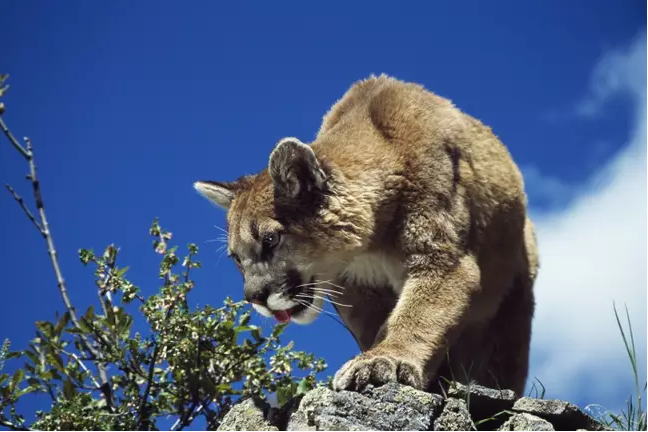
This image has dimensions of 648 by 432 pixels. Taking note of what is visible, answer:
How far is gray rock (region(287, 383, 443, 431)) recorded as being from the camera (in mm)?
6074

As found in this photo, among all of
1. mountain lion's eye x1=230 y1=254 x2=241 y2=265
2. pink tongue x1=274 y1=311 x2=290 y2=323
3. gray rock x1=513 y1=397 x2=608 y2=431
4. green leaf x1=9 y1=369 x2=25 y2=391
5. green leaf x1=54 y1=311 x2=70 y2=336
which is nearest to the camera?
gray rock x1=513 y1=397 x2=608 y2=431

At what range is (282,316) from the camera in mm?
7973

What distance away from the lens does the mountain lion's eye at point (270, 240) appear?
310 inches

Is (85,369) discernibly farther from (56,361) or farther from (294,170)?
(294,170)

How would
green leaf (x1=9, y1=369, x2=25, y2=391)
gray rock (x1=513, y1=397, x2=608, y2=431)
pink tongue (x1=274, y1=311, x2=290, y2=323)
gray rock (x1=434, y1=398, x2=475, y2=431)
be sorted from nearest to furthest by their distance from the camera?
gray rock (x1=434, y1=398, x2=475, y2=431), gray rock (x1=513, y1=397, x2=608, y2=431), pink tongue (x1=274, y1=311, x2=290, y2=323), green leaf (x1=9, y1=369, x2=25, y2=391)

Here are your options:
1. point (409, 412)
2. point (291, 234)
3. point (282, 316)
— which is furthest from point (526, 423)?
point (291, 234)

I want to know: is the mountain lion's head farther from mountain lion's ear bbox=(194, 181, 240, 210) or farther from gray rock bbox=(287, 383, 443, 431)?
gray rock bbox=(287, 383, 443, 431)

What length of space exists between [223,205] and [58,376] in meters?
2.09

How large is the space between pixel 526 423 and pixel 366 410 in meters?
1.06

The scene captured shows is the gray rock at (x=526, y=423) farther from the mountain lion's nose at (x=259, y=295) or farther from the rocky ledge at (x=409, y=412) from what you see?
the mountain lion's nose at (x=259, y=295)

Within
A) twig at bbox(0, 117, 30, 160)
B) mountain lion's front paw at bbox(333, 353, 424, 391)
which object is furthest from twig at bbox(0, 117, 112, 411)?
mountain lion's front paw at bbox(333, 353, 424, 391)

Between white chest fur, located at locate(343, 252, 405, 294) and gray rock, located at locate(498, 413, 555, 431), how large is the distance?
181 cm

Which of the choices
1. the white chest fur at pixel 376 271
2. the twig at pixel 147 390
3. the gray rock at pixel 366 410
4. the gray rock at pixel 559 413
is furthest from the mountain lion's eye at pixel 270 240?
the gray rock at pixel 559 413

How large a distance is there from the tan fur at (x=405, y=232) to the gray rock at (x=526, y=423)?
87 centimetres
